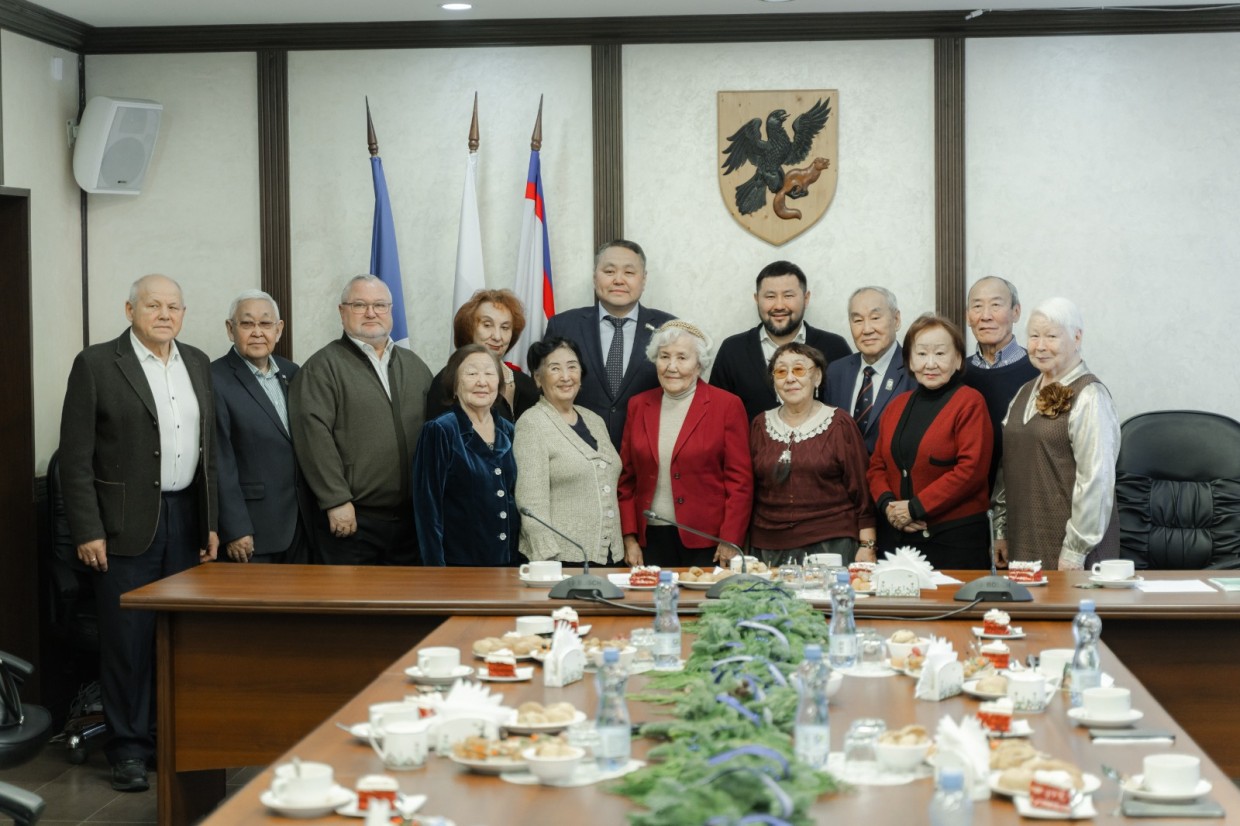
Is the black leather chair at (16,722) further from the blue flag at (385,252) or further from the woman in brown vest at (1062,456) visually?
the woman in brown vest at (1062,456)

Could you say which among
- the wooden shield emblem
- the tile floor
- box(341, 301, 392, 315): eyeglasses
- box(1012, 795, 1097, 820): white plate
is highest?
the wooden shield emblem

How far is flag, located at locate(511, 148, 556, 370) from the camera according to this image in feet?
21.6

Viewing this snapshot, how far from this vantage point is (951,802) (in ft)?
6.57

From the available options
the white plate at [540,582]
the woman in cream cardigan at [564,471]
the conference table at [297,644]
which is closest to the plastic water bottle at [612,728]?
the conference table at [297,644]

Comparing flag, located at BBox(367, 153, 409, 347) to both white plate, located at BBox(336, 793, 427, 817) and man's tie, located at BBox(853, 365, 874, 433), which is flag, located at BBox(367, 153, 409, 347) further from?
white plate, located at BBox(336, 793, 427, 817)

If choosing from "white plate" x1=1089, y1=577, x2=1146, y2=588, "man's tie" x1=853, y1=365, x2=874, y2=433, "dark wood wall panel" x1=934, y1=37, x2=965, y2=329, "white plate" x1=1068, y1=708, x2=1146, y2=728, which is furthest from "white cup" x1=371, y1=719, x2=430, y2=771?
"dark wood wall panel" x1=934, y1=37, x2=965, y2=329

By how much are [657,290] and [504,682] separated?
12.6 ft

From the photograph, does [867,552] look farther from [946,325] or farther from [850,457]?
[946,325]

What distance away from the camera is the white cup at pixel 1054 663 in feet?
9.93

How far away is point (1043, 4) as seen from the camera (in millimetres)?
6422

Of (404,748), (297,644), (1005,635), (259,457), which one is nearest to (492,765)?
(404,748)

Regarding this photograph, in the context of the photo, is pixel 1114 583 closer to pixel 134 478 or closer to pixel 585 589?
pixel 585 589

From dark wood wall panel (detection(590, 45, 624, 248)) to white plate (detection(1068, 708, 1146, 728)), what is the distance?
433 centimetres

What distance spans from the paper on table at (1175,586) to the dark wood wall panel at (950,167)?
7.86ft
